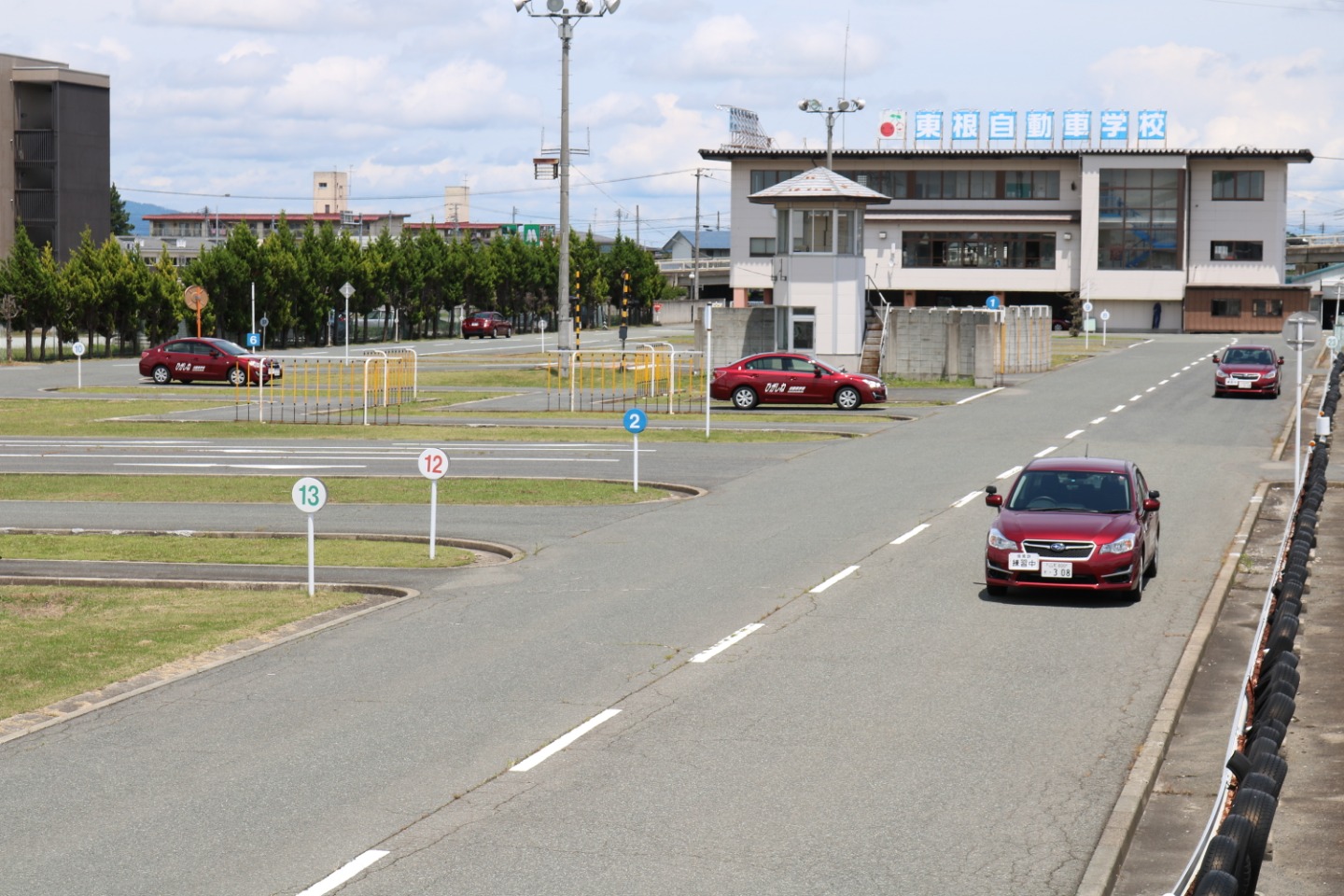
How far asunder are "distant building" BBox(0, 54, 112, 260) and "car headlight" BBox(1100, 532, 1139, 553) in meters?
86.2

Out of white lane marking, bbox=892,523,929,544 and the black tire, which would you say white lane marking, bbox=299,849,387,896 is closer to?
white lane marking, bbox=892,523,929,544

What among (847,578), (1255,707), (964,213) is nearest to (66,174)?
(964,213)

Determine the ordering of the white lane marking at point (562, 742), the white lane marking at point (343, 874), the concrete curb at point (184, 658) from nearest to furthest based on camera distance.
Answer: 1. the white lane marking at point (343, 874)
2. the white lane marking at point (562, 742)
3. the concrete curb at point (184, 658)

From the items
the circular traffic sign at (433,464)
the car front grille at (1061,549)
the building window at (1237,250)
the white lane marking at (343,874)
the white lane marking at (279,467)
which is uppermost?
the building window at (1237,250)

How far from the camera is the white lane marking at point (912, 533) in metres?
21.1

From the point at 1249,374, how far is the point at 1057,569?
108 ft

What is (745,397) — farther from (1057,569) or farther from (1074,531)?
(1057,569)

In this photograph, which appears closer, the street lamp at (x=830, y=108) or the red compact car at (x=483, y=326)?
the street lamp at (x=830, y=108)

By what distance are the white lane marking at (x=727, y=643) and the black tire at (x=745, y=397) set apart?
2986 centimetres

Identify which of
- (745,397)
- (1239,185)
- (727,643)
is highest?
(1239,185)

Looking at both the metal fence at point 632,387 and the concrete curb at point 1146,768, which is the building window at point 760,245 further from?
the concrete curb at point 1146,768

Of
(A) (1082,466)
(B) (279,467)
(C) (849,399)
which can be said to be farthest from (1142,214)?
(A) (1082,466)

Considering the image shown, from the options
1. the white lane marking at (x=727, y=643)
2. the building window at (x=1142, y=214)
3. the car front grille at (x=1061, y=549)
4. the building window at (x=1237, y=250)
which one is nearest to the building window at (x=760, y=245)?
the building window at (x=1142, y=214)

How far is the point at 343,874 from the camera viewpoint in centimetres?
845
